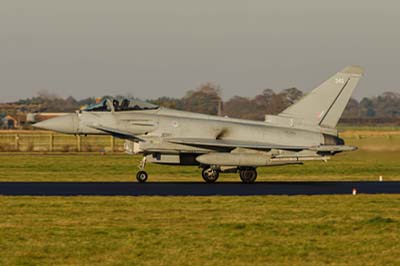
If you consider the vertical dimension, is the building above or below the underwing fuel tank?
above

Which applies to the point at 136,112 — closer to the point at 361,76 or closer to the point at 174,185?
the point at 174,185

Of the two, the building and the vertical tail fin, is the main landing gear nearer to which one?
the vertical tail fin

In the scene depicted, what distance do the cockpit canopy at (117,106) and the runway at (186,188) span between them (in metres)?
2.70

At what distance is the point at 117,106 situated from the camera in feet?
96.3

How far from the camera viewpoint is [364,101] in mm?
146875

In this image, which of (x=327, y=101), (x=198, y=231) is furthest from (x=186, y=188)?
(x=198, y=231)

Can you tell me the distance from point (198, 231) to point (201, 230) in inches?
5.7

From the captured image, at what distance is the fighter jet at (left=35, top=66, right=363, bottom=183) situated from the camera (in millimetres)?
28594

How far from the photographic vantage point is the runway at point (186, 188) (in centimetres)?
2383

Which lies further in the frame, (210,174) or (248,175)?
(248,175)

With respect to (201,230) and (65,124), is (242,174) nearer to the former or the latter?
(65,124)

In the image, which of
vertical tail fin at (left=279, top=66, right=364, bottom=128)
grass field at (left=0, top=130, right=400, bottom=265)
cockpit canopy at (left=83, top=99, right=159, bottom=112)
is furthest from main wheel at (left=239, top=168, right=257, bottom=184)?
grass field at (left=0, top=130, right=400, bottom=265)

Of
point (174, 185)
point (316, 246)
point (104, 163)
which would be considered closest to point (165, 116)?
point (174, 185)

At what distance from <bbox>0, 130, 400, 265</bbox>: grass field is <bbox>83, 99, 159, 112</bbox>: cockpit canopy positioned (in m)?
7.95
